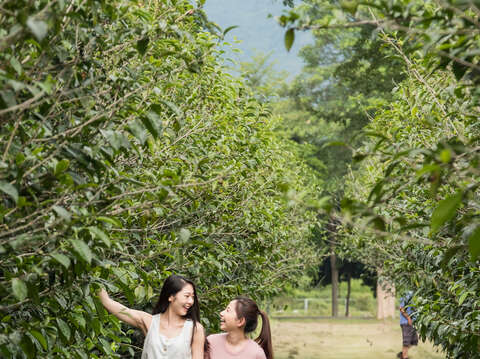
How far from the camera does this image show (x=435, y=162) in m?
2.42

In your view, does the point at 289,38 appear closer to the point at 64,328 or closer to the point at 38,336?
the point at 38,336

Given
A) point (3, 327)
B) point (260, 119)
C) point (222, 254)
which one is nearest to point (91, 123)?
point (3, 327)

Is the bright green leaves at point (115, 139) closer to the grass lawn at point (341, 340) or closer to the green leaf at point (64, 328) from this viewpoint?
the green leaf at point (64, 328)

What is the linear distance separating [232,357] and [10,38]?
419 cm

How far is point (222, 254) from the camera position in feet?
22.6

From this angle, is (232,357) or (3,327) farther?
(232,357)

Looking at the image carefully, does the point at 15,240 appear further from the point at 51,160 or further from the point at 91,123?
the point at 91,123

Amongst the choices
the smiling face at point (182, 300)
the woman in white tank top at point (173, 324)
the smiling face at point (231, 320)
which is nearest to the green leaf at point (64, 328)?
the woman in white tank top at point (173, 324)

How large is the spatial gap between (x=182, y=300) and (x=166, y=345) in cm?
41

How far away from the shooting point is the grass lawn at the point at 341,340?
63.8 ft

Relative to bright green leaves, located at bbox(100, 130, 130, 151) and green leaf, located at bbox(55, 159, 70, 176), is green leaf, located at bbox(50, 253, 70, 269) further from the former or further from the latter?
bright green leaves, located at bbox(100, 130, 130, 151)

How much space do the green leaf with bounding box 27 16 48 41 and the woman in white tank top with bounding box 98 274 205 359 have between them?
11.4 ft

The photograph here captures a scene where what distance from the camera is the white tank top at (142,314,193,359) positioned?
17.5 ft

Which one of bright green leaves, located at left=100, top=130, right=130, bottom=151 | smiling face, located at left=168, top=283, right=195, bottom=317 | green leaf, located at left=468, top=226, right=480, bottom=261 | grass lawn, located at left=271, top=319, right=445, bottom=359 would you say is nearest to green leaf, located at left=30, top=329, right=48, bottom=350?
bright green leaves, located at left=100, top=130, right=130, bottom=151
